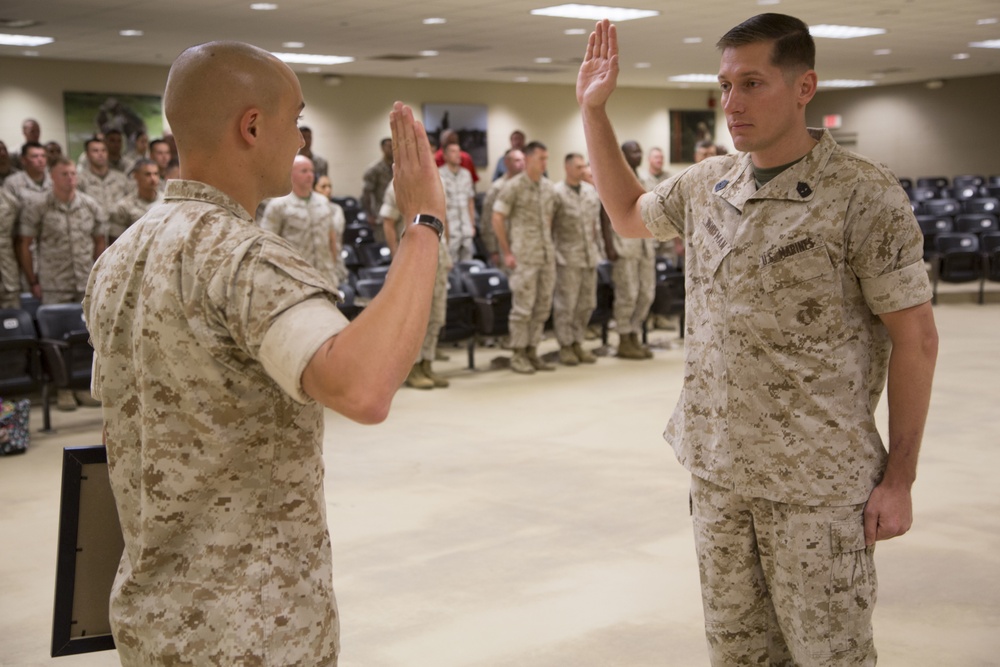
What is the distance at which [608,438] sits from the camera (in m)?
6.45

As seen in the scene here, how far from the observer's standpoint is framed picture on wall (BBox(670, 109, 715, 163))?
22969 millimetres

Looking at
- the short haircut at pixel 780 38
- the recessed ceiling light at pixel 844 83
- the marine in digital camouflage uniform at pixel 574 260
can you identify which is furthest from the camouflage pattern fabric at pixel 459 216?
the recessed ceiling light at pixel 844 83

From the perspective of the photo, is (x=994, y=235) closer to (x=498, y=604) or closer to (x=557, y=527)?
(x=557, y=527)

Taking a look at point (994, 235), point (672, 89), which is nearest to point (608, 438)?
point (994, 235)

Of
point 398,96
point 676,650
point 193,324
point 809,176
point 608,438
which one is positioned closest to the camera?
point 193,324

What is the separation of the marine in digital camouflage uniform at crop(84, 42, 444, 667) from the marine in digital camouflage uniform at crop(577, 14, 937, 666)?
857 mm

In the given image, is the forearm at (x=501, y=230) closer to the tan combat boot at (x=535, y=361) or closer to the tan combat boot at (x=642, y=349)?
the tan combat boot at (x=535, y=361)

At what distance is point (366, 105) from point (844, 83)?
1089cm

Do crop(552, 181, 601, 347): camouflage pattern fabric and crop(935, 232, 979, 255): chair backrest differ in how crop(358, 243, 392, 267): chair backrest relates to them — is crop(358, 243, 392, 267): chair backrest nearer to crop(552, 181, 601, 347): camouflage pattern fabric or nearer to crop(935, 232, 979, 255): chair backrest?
crop(552, 181, 601, 347): camouflage pattern fabric

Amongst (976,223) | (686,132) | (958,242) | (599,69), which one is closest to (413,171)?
(599,69)

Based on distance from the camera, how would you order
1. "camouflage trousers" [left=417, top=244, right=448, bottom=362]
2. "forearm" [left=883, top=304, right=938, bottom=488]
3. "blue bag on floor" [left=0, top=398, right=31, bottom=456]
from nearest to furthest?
"forearm" [left=883, top=304, right=938, bottom=488] → "blue bag on floor" [left=0, top=398, right=31, bottom=456] → "camouflage trousers" [left=417, top=244, right=448, bottom=362]

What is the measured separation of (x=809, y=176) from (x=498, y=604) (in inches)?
90.0

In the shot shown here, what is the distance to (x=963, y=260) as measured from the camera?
40.9 feet

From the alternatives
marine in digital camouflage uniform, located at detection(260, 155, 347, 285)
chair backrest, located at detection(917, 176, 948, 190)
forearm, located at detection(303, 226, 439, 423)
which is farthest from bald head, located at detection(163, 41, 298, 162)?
chair backrest, located at detection(917, 176, 948, 190)
